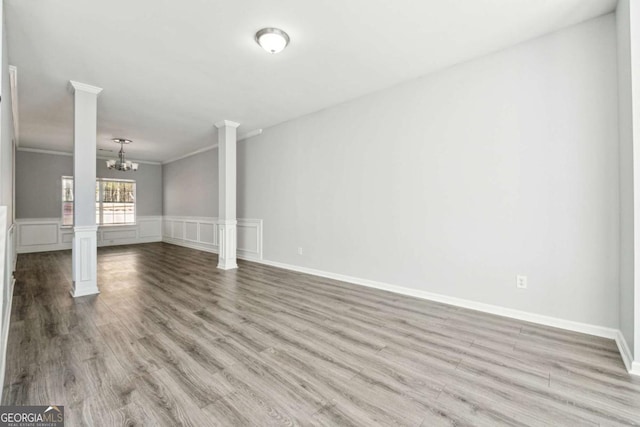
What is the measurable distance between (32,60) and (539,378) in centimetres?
539

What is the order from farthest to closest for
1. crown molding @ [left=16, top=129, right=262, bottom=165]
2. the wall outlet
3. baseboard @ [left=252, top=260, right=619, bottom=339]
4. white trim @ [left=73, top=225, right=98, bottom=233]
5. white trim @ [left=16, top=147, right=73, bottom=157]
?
white trim @ [left=16, top=147, right=73, bottom=157] < crown molding @ [left=16, top=129, right=262, bottom=165] < white trim @ [left=73, top=225, right=98, bottom=233] < the wall outlet < baseboard @ [left=252, top=260, right=619, bottom=339]

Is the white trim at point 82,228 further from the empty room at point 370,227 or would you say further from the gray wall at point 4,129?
the gray wall at point 4,129

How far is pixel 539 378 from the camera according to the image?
1.88 meters

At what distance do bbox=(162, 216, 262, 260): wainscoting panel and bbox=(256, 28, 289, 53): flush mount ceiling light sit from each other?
3.60 m

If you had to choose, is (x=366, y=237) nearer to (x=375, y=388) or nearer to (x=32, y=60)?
(x=375, y=388)

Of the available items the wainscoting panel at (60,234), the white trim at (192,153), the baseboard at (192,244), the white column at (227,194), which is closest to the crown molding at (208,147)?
the white trim at (192,153)

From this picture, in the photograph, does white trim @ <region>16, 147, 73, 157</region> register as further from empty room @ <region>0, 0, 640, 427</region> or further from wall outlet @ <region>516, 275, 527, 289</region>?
wall outlet @ <region>516, 275, 527, 289</region>

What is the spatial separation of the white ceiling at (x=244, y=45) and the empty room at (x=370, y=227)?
0.02 metres

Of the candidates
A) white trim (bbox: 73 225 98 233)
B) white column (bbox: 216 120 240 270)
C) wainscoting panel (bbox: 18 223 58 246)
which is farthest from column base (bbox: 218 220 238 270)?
wainscoting panel (bbox: 18 223 58 246)

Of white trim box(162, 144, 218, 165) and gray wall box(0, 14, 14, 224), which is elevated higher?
white trim box(162, 144, 218, 165)

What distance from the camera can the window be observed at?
8453 millimetres

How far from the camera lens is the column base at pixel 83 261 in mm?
3602

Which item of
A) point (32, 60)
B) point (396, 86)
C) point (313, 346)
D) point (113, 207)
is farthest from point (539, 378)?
point (113, 207)

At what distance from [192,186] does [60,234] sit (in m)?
3.60
